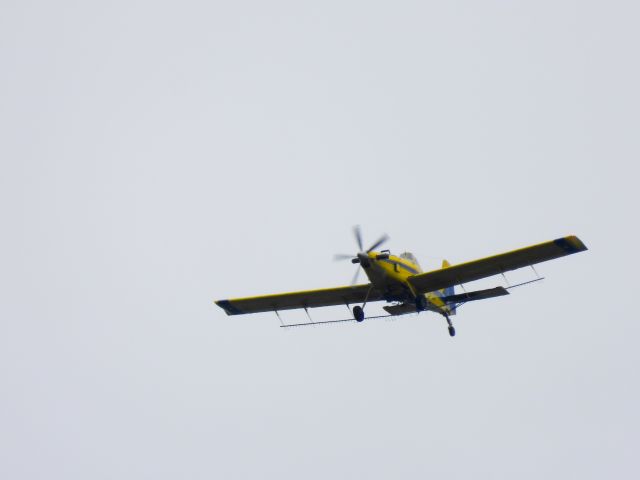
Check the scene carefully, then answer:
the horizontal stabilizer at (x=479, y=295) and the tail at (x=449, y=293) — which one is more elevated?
the tail at (x=449, y=293)

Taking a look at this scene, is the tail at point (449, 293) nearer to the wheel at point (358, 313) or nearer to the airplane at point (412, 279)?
the airplane at point (412, 279)

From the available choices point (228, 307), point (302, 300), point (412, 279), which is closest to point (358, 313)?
point (412, 279)

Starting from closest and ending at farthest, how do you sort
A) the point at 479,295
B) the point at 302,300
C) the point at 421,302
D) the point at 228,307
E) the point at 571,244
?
the point at 571,244, the point at 421,302, the point at 479,295, the point at 302,300, the point at 228,307

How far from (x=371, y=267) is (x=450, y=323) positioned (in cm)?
728

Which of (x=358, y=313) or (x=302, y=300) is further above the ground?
(x=302, y=300)

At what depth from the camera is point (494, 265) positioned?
38719mm

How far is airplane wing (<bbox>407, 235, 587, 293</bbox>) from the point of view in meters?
37.3

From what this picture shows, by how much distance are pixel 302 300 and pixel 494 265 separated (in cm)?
893

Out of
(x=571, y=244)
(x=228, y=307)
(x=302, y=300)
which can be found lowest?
(x=571, y=244)

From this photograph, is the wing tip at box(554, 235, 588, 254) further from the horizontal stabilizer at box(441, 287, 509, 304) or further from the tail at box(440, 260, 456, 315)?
the tail at box(440, 260, 456, 315)

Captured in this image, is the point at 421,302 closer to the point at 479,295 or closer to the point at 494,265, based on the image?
the point at 479,295

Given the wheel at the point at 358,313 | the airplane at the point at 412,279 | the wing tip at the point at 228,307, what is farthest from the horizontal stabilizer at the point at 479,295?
the wing tip at the point at 228,307

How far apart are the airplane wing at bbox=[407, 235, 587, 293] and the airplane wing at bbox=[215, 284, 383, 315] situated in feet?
7.29

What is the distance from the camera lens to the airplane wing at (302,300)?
41.4 m
